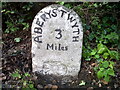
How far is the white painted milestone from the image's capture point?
8.73 ft

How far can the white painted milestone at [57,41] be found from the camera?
2.66 meters

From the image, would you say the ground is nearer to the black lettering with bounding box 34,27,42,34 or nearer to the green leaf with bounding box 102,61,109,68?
the green leaf with bounding box 102,61,109,68

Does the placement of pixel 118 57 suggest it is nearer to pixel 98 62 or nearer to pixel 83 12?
pixel 98 62

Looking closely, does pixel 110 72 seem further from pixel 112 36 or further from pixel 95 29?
pixel 95 29

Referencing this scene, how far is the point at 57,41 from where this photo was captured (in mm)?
2789

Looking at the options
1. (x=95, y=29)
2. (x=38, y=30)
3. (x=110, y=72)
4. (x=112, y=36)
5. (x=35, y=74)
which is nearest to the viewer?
(x=38, y=30)

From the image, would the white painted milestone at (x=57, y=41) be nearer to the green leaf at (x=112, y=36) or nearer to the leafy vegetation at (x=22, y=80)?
the leafy vegetation at (x=22, y=80)

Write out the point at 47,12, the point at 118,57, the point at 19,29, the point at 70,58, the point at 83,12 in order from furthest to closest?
the point at 19,29
the point at 83,12
the point at 118,57
the point at 70,58
the point at 47,12

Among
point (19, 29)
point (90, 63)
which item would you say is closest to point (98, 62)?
point (90, 63)

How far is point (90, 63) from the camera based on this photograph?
317 centimetres

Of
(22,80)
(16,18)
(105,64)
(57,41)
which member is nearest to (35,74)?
(22,80)

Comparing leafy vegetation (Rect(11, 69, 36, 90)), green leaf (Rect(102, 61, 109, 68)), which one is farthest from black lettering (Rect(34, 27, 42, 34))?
green leaf (Rect(102, 61, 109, 68))

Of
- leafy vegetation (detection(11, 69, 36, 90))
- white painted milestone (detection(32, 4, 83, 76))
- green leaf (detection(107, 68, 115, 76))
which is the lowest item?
leafy vegetation (detection(11, 69, 36, 90))

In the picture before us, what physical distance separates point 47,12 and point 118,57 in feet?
4.02
